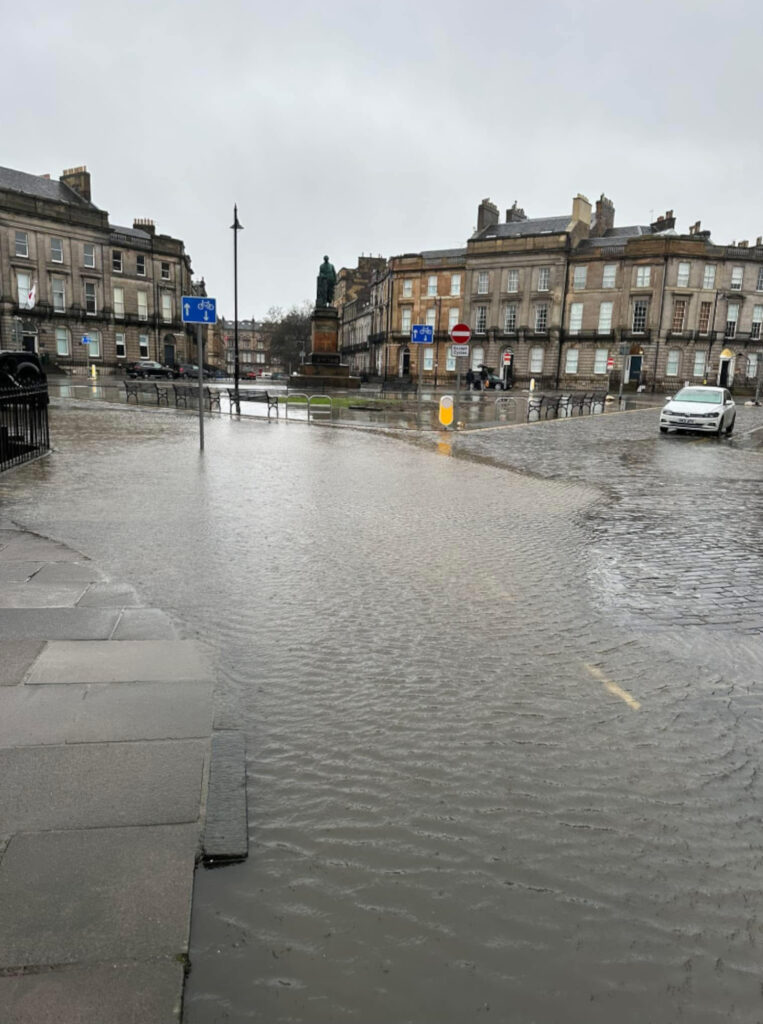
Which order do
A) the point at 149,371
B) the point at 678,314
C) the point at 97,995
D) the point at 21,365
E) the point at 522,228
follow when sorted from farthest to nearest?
the point at 522,228, the point at 678,314, the point at 149,371, the point at 21,365, the point at 97,995

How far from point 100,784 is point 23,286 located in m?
68.0

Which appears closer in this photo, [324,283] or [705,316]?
[324,283]

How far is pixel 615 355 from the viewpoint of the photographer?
62.8 metres

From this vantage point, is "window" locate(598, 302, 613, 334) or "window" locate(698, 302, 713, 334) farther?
"window" locate(598, 302, 613, 334)

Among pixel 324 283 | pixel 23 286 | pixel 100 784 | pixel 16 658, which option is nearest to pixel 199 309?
pixel 16 658

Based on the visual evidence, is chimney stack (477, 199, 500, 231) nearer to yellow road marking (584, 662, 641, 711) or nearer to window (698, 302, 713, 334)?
window (698, 302, 713, 334)

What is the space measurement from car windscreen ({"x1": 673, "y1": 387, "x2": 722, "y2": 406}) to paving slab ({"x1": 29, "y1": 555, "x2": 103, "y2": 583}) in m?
19.7

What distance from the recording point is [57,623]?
188 inches

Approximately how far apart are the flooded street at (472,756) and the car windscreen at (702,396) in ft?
47.8

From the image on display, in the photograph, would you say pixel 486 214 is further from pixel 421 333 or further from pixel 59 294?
pixel 421 333

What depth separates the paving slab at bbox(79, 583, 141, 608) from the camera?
5.21m

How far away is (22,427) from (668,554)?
11.2 meters

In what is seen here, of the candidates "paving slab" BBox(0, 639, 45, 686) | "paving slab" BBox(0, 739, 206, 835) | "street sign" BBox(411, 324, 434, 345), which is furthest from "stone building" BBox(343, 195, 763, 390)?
"paving slab" BBox(0, 739, 206, 835)

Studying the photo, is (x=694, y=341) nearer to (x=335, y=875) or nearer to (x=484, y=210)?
(x=484, y=210)
